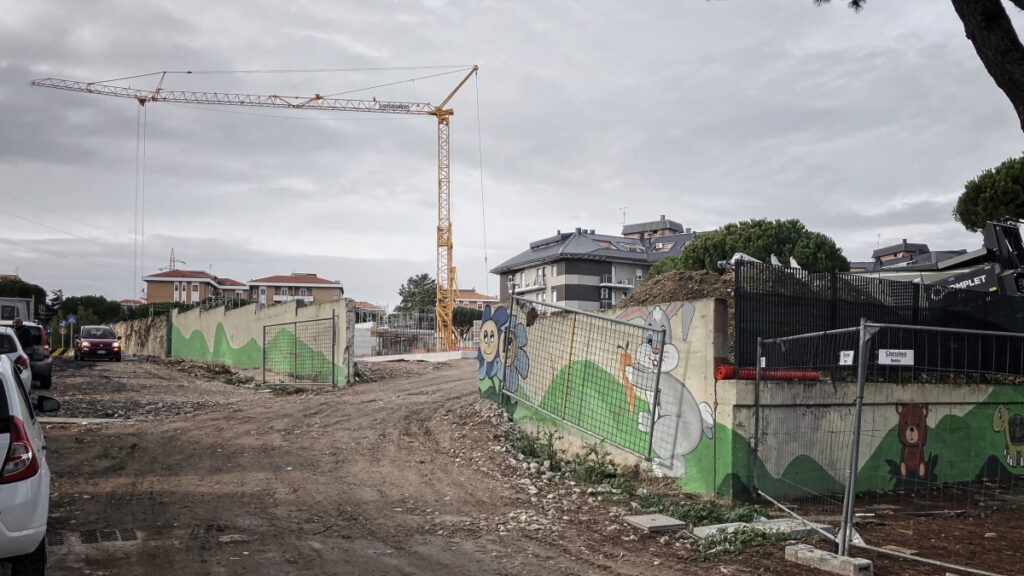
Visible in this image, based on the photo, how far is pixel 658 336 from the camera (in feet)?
32.7

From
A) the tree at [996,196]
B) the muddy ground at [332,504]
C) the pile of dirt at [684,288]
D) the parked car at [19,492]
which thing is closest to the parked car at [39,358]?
the muddy ground at [332,504]

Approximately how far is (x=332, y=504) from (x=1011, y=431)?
10801 millimetres

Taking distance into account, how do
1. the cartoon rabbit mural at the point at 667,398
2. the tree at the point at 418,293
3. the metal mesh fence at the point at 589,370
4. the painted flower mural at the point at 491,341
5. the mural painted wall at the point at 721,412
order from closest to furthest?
the mural painted wall at the point at 721,412, the cartoon rabbit mural at the point at 667,398, the metal mesh fence at the point at 589,370, the painted flower mural at the point at 491,341, the tree at the point at 418,293

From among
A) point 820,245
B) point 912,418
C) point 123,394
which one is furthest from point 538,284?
point 912,418

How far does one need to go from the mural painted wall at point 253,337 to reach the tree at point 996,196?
23.8 metres

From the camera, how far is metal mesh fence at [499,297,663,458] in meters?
10.0

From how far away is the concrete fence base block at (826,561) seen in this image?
621cm

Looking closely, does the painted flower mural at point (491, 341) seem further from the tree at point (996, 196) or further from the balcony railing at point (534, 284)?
the balcony railing at point (534, 284)

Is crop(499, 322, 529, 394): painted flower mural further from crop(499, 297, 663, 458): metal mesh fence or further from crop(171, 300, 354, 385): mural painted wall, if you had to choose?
crop(171, 300, 354, 385): mural painted wall

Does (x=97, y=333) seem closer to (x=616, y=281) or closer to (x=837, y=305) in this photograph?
(x=837, y=305)

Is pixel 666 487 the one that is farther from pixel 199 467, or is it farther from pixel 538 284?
pixel 538 284

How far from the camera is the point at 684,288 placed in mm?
13375

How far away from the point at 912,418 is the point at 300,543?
8648 mm

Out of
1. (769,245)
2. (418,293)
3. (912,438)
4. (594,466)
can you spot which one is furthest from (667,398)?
(418,293)
